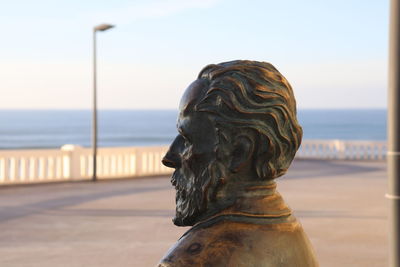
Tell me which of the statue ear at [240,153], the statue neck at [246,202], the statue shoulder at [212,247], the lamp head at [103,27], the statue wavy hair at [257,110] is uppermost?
the lamp head at [103,27]

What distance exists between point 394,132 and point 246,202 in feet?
14.2

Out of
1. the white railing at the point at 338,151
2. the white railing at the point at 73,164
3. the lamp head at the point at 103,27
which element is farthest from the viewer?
the white railing at the point at 338,151

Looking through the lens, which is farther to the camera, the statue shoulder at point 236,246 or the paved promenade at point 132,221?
the paved promenade at point 132,221

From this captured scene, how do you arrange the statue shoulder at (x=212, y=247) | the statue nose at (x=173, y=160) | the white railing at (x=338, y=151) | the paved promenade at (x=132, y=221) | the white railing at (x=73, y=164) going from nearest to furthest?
1. the statue shoulder at (x=212, y=247)
2. the statue nose at (x=173, y=160)
3. the paved promenade at (x=132, y=221)
4. the white railing at (x=73, y=164)
5. the white railing at (x=338, y=151)

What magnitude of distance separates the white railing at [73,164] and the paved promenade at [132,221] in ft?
1.99

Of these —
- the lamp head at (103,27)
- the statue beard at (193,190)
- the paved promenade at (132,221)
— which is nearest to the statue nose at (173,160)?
the statue beard at (193,190)

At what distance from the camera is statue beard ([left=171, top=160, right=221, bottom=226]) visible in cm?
210

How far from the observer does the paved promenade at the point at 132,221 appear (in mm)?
9117

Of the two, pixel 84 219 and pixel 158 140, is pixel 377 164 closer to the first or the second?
pixel 84 219

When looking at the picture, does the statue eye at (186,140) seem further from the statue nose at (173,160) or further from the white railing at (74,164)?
the white railing at (74,164)

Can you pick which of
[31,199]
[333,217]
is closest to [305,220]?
[333,217]

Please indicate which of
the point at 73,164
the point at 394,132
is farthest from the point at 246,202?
the point at 73,164

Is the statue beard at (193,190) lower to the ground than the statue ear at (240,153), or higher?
lower

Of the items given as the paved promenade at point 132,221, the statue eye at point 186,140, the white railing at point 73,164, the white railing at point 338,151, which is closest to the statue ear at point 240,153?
the statue eye at point 186,140
